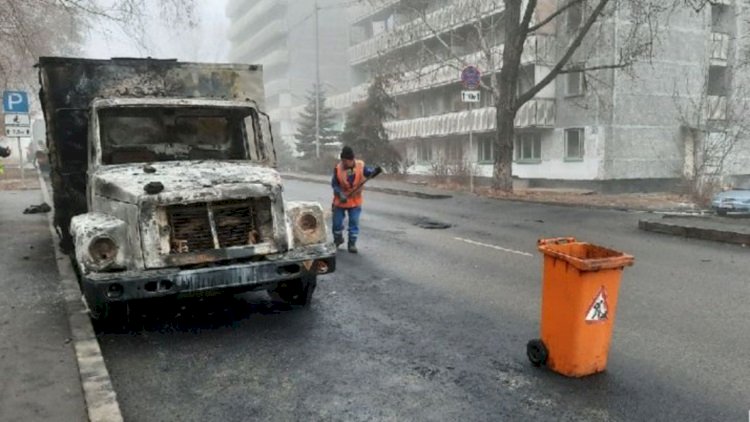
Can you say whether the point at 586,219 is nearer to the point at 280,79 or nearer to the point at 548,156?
the point at 548,156

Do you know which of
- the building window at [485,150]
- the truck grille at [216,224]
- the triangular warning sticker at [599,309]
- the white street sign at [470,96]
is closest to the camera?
the triangular warning sticker at [599,309]

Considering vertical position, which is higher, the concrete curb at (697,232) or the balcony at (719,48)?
the balcony at (719,48)

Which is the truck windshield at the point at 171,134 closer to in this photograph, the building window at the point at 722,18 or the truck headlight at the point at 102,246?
the truck headlight at the point at 102,246

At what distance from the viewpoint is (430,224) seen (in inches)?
521

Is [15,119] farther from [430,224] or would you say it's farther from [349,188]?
[349,188]

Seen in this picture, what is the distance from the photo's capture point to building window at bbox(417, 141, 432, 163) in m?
39.7

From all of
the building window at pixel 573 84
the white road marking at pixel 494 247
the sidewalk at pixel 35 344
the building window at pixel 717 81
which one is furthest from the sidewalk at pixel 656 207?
the building window at pixel 717 81

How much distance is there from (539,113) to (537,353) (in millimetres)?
25987

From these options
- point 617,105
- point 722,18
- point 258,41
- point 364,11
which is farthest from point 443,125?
point 258,41

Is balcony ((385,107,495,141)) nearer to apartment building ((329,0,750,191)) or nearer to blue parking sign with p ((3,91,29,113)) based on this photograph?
apartment building ((329,0,750,191))

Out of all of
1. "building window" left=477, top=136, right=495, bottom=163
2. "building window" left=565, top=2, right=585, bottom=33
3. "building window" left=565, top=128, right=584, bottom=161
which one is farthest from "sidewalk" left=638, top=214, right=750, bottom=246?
"building window" left=477, top=136, right=495, bottom=163

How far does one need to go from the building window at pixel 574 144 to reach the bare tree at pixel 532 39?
2929 mm

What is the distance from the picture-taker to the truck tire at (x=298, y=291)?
6.22 m

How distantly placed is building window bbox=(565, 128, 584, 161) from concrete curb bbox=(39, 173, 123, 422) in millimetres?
24943
